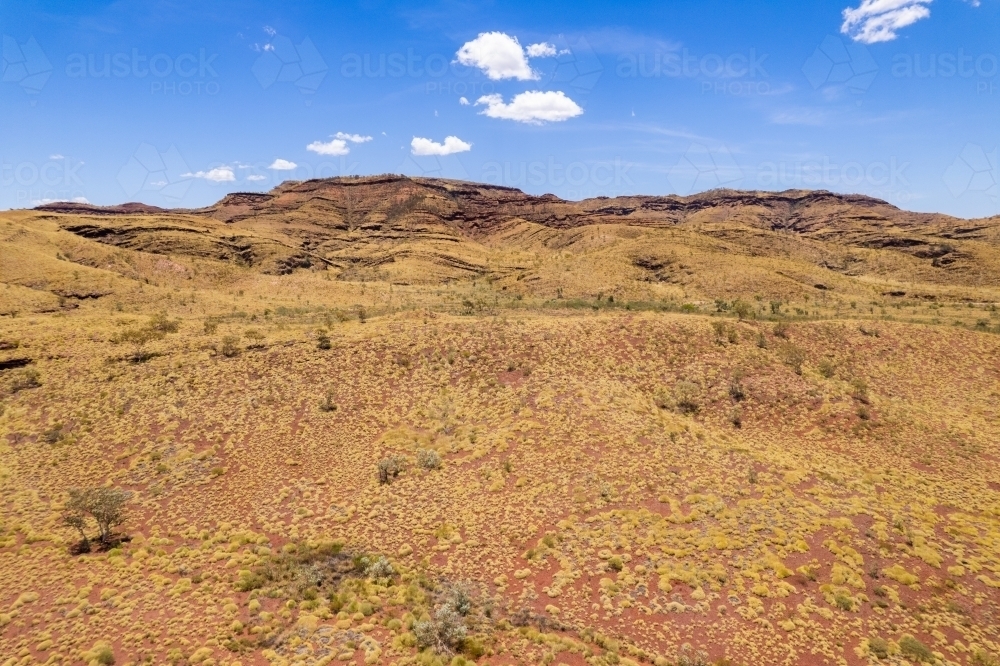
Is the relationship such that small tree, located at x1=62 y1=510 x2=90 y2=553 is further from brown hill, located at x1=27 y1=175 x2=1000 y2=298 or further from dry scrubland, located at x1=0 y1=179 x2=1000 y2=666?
brown hill, located at x1=27 y1=175 x2=1000 y2=298

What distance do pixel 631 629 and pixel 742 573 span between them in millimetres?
4064

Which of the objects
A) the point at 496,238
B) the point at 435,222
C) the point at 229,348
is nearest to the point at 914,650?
the point at 229,348

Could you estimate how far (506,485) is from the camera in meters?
19.3

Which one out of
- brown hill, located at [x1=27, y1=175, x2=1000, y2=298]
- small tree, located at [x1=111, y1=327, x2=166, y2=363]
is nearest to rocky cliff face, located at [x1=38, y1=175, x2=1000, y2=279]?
brown hill, located at [x1=27, y1=175, x2=1000, y2=298]

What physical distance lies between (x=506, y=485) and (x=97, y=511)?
43.8ft

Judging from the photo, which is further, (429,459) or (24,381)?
(24,381)

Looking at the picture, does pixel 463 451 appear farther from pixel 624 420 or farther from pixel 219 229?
pixel 219 229

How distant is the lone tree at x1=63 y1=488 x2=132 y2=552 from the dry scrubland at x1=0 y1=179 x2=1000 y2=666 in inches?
19.2

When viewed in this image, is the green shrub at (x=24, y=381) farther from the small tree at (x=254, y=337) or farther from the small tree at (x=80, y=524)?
the small tree at (x=80, y=524)

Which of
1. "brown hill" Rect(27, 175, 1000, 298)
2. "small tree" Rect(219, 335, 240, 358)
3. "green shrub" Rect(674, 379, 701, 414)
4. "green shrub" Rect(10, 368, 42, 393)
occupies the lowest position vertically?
"green shrub" Rect(674, 379, 701, 414)

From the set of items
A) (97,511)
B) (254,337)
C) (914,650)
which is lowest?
(914,650)

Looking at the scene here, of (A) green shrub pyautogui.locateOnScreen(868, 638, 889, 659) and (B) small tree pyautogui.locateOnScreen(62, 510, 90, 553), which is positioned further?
(B) small tree pyautogui.locateOnScreen(62, 510, 90, 553)

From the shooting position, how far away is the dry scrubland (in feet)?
41.5

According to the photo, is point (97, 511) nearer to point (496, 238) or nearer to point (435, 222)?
point (435, 222)
